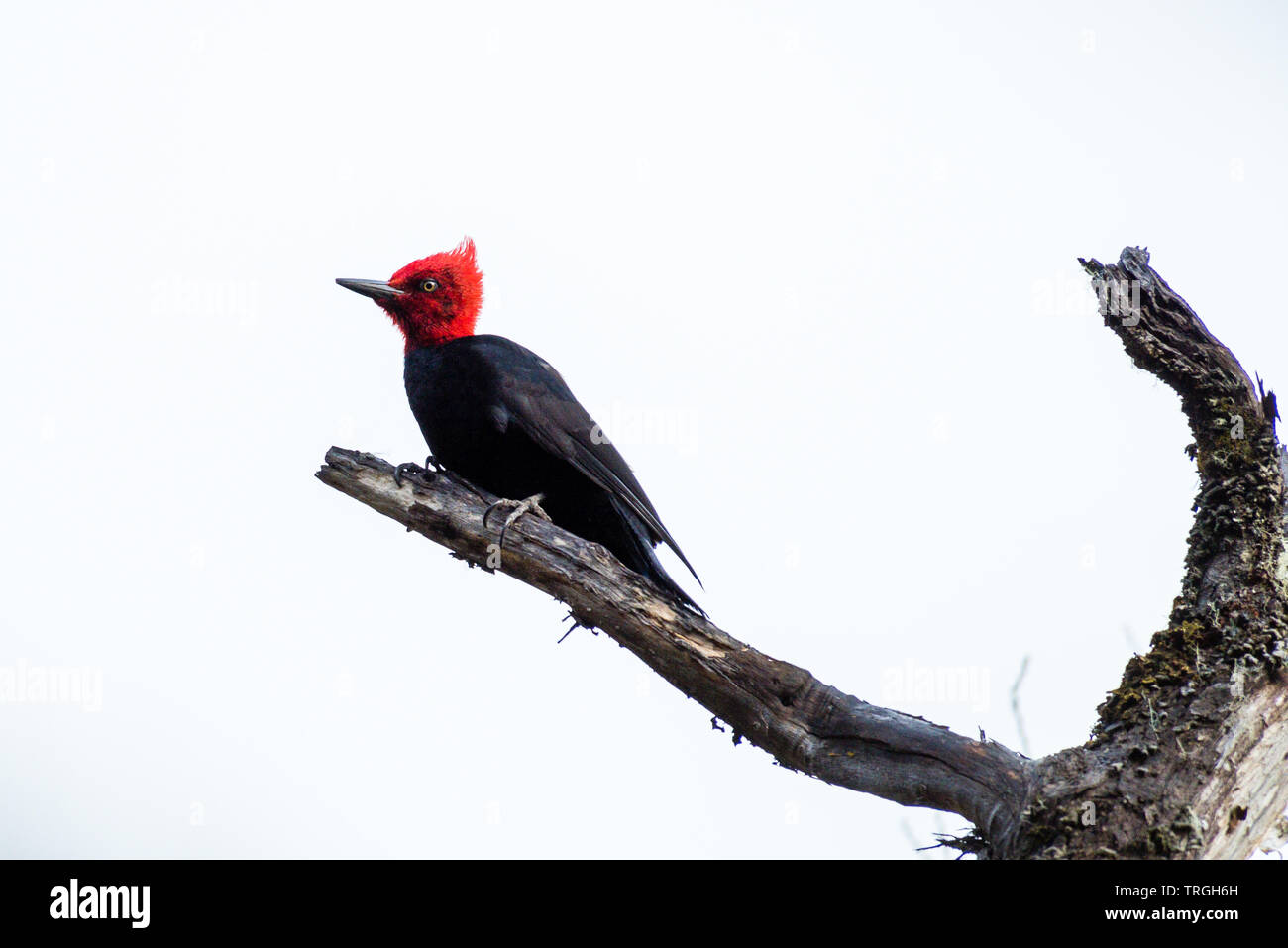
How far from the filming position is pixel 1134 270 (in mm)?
3820

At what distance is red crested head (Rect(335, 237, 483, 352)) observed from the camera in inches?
216

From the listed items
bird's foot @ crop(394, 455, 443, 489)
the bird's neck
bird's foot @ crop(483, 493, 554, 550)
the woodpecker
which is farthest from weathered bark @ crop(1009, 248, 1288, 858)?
the bird's neck

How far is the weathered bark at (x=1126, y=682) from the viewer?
309 centimetres

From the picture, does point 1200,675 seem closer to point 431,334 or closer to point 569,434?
point 569,434

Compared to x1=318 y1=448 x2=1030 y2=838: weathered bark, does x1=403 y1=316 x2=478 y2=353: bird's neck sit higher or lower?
higher

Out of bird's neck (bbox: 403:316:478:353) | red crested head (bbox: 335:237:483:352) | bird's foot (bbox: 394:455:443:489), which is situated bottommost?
bird's foot (bbox: 394:455:443:489)

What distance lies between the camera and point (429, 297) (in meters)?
5.52

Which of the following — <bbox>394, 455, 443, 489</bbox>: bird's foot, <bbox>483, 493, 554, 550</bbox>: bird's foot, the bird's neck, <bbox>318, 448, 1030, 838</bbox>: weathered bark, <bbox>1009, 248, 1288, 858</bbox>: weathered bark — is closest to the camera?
<bbox>1009, 248, 1288, 858</bbox>: weathered bark

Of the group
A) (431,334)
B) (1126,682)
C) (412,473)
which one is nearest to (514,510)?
(412,473)

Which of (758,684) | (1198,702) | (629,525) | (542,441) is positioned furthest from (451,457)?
(1198,702)

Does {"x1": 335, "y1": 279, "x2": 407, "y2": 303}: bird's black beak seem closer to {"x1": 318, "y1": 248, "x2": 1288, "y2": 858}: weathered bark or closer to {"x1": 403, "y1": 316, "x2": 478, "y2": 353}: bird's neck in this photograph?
{"x1": 403, "y1": 316, "x2": 478, "y2": 353}: bird's neck

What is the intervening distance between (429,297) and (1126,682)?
11.7 ft
